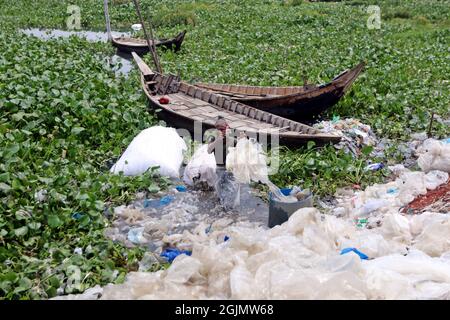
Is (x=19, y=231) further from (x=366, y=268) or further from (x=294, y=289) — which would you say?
(x=366, y=268)

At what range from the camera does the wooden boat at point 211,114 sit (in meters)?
7.20

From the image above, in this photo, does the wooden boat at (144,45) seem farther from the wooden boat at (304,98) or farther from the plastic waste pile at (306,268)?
the plastic waste pile at (306,268)

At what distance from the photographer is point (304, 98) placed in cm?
829

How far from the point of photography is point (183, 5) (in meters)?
23.7

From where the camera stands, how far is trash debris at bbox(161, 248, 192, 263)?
4887mm

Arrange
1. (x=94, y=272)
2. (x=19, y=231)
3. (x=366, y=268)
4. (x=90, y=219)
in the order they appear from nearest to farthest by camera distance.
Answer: (x=366, y=268), (x=94, y=272), (x=19, y=231), (x=90, y=219)

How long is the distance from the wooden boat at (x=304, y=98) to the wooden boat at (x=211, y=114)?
0.42 metres

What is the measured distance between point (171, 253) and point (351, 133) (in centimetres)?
416

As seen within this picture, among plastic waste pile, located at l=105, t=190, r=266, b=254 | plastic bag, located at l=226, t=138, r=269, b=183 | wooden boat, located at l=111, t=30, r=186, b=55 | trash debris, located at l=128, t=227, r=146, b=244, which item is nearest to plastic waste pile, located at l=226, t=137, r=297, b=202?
plastic bag, located at l=226, t=138, r=269, b=183

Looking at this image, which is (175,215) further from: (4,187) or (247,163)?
(4,187)

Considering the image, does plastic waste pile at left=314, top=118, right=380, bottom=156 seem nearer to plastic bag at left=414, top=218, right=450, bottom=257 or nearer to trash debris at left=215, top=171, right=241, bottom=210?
trash debris at left=215, top=171, right=241, bottom=210

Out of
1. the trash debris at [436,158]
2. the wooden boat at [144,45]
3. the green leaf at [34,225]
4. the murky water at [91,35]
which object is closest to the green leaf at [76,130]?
the green leaf at [34,225]
